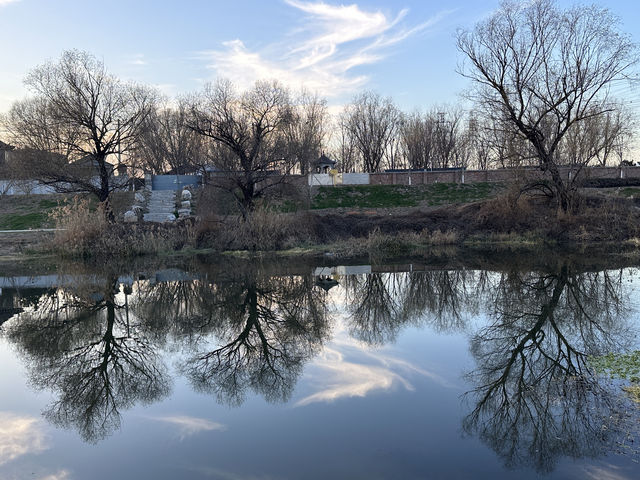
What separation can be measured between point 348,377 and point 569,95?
81.1 feet

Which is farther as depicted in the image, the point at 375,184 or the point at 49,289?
the point at 375,184

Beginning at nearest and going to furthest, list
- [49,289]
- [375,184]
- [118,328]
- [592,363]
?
[592,363], [118,328], [49,289], [375,184]

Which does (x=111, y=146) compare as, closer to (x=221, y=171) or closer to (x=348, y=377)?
(x=221, y=171)

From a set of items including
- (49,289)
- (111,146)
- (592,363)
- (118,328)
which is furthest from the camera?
(111,146)

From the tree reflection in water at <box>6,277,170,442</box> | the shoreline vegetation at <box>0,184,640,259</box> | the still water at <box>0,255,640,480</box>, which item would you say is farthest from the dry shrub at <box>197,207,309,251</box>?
the tree reflection in water at <box>6,277,170,442</box>

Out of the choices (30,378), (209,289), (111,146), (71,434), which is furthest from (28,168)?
(71,434)

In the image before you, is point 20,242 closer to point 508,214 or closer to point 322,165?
point 508,214

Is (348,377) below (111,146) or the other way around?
below

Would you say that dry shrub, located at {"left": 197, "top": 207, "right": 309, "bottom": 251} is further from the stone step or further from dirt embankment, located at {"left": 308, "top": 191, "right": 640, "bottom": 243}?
the stone step

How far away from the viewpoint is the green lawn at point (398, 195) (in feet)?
135

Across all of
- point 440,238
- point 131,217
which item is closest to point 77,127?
point 131,217

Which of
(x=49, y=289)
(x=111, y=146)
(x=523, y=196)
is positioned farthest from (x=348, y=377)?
(x=111, y=146)

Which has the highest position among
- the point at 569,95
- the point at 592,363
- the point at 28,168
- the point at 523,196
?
the point at 569,95

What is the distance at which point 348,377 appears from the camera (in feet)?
26.0
